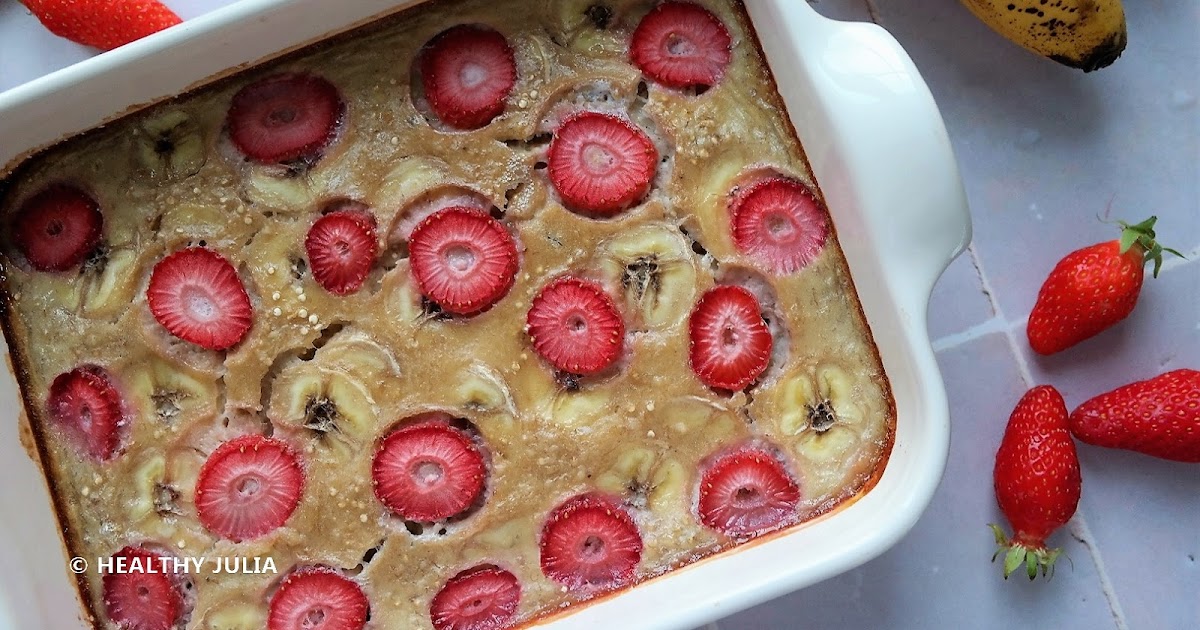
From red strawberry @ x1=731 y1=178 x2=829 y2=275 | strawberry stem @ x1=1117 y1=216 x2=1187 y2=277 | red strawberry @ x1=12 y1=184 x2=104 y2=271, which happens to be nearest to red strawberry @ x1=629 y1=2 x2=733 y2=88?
red strawberry @ x1=731 y1=178 x2=829 y2=275

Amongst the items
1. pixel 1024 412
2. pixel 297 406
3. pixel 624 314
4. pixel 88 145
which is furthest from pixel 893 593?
pixel 88 145

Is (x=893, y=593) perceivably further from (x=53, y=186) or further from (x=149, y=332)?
(x=53, y=186)

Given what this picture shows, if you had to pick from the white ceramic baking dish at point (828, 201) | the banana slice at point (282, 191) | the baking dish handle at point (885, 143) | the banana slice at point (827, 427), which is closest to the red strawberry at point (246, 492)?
the white ceramic baking dish at point (828, 201)

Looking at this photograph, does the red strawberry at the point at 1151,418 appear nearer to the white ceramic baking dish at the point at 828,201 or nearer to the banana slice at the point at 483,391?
the white ceramic baking dish at the point at 828,201

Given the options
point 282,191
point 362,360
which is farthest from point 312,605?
point 282,191

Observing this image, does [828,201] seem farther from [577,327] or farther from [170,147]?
[170,147]

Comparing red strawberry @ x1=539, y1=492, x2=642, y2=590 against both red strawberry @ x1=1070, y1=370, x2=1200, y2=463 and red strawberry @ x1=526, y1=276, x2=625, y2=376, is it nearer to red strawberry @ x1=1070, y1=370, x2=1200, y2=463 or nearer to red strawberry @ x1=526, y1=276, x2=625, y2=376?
red strawberry @ x1=526, y1=276, x2=625, y2=376

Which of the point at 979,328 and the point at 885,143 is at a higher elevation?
the point at 885,143
